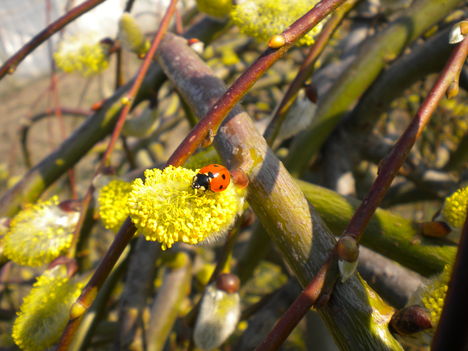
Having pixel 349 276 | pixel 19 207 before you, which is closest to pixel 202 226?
pixel 349 276

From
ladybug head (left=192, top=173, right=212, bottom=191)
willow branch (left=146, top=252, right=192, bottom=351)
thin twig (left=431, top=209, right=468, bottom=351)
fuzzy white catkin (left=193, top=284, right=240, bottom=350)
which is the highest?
thin twig (left=431, top=209, right=468, bottom=351)

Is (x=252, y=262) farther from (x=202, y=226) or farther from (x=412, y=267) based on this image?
(x=202, y=226)

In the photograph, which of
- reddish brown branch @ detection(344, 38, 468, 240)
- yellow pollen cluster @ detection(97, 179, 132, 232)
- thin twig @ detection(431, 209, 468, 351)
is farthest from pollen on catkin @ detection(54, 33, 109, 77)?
thin twig @ detection(431, 209, 468, 351)

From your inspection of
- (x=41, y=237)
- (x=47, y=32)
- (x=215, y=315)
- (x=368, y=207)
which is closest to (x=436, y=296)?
(x=368, y=207)

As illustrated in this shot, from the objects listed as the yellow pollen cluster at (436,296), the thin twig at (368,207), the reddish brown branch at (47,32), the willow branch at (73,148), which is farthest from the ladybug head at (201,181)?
the willow branch at (73,148)

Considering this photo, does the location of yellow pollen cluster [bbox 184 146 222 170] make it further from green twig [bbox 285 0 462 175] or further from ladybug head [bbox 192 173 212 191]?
green twig [bbox 285 0 462 175]

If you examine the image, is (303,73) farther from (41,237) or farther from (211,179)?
(41,237)
